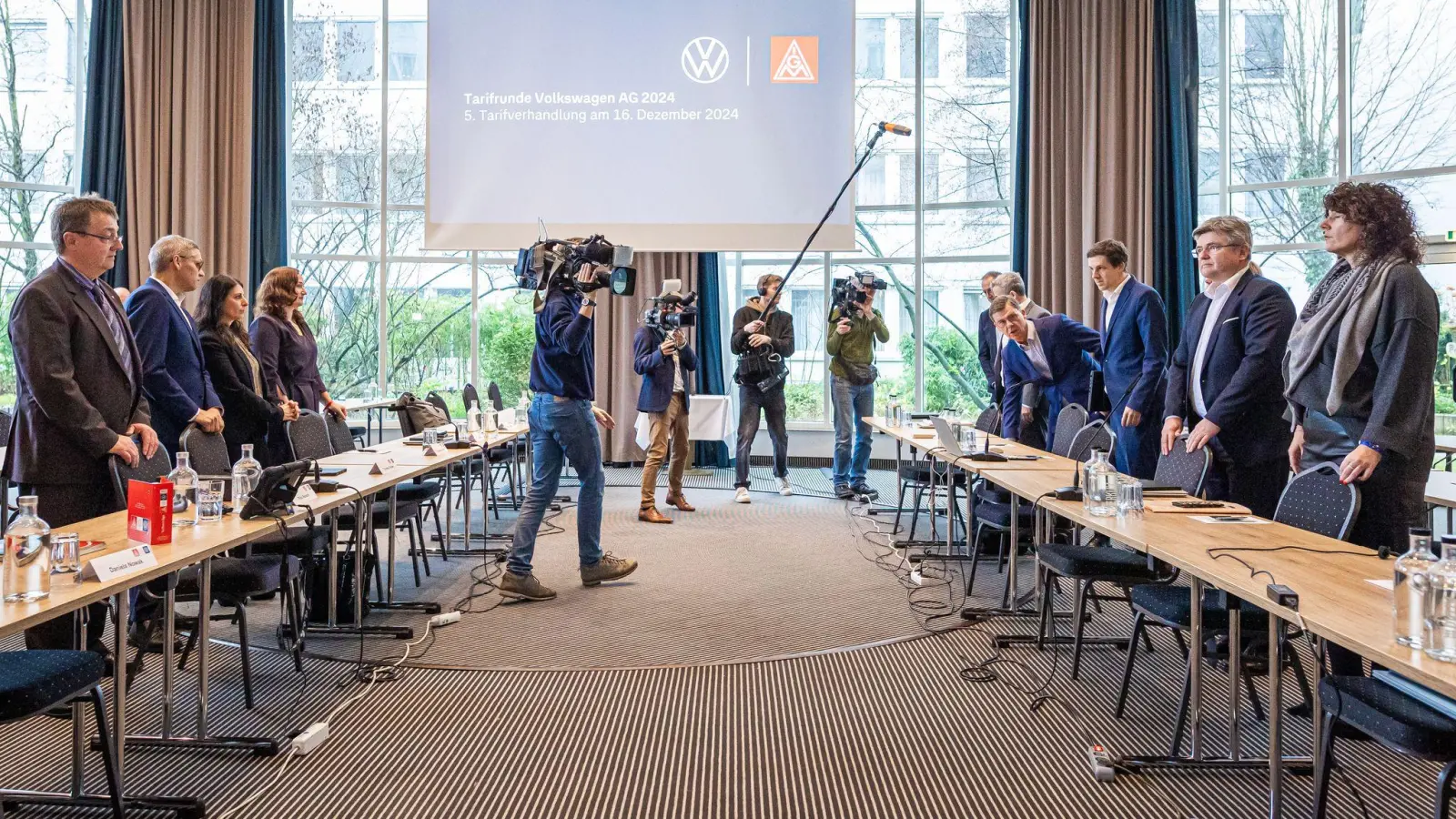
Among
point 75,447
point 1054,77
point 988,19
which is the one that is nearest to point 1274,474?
point 75,447

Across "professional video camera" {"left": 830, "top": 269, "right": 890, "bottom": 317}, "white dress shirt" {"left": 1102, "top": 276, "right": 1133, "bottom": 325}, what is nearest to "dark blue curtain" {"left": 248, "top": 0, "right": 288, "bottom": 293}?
"professional video camera" {"left": 830, "top": 269, "right": 890, "bottom": 317}

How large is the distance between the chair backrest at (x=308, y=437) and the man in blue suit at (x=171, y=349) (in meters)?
0.40

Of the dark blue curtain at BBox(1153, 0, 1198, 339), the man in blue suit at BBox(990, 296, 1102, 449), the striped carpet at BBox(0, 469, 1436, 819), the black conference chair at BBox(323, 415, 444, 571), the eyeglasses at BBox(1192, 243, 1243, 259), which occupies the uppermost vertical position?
the dark blue curtain at BBox(1153, 0, 1198, 339)

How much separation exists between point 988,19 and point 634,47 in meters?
3.34

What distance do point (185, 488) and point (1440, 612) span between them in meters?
2.85

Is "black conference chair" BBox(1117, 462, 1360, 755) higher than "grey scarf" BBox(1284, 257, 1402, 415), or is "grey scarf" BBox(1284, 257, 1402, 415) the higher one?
"grey scarf" BBox(1284, 257, 1402, 415)

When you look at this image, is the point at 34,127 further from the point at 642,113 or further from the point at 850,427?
the point at 850,427

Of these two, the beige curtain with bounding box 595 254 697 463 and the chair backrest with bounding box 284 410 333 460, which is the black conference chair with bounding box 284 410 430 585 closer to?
the chair backrest with bounding box 284 410 333 460

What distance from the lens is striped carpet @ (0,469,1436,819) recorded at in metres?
2.27

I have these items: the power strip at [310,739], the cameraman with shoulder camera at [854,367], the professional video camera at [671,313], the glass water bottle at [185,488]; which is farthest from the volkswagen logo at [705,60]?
the power strip at [310,739]

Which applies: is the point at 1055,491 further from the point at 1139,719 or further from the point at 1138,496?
the point at 1139,719

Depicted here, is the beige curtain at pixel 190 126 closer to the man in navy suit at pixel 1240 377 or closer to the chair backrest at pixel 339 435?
the chair backrest at pixel 339 435

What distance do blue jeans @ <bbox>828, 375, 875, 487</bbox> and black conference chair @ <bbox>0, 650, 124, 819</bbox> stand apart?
5415 millimetres

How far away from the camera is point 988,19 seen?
8656mm
